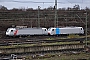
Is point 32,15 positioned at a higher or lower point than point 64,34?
higher

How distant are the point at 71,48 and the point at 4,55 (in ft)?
23.0

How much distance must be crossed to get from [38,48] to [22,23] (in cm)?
2595

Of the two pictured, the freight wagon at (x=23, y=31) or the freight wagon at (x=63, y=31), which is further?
the freight wagon at (x=63, y=31)

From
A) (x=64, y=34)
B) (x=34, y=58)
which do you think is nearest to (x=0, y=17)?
(x=64, y=34)

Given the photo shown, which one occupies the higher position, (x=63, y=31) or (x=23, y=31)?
(x=23, y=31)

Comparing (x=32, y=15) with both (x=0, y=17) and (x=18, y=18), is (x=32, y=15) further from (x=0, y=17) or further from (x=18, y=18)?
(x=0, y=17)

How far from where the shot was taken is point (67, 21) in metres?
47.7

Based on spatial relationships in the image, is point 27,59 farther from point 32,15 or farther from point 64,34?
point 32,15

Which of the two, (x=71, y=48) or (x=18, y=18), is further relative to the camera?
(x=18, y=18)

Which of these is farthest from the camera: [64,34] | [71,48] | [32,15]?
[32,15]

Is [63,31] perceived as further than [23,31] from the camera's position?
Yes

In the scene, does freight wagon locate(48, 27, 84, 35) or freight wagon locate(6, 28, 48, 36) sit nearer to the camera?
freight wagon locate(6, 28, 48, 36)

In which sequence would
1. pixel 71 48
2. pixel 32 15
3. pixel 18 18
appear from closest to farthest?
pixel 71 48 < pixel 18 18 < pixel 32 15

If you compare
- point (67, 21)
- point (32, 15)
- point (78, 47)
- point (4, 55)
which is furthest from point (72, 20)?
point (4, 55)
